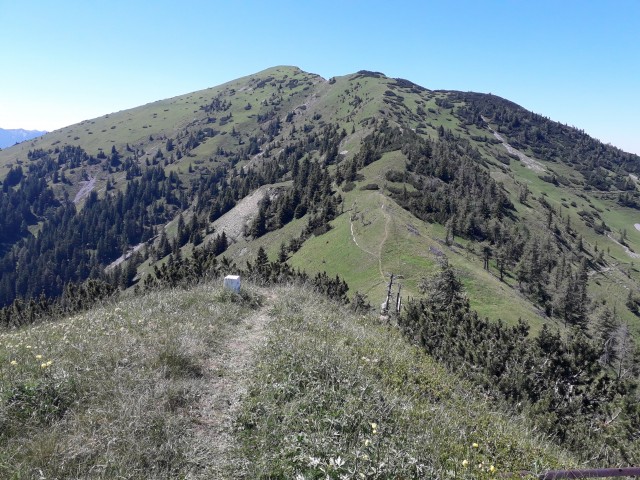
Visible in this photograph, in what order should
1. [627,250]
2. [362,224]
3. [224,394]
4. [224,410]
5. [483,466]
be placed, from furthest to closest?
[627,250] < [362,224] < [224,394] < [224,410] < [483,466]

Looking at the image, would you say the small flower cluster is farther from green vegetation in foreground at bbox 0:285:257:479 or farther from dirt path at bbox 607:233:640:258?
dirt path at bbox 607:233:640:258

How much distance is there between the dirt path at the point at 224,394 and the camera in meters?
4.99

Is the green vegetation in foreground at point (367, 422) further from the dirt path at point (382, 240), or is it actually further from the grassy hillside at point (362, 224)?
the dirt path at point (382, 240)

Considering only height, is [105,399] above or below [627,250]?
above

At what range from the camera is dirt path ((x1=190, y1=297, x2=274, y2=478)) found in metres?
4.99

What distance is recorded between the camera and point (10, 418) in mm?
4910

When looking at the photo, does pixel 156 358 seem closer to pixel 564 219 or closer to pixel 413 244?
pixel 413 244

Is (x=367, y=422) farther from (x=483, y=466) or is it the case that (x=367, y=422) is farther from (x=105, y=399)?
(x=105, y=399)

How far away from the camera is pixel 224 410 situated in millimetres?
6070

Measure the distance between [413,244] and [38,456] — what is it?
166 ft

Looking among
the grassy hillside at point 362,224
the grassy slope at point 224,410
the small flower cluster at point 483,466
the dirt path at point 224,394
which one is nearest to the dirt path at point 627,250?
the grassy hillside at point 362,224

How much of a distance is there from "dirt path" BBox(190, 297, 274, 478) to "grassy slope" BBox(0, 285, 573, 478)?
42 millimetres

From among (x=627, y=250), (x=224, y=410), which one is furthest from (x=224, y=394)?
(x=627, y=250)

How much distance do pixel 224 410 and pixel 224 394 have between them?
50cm
